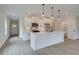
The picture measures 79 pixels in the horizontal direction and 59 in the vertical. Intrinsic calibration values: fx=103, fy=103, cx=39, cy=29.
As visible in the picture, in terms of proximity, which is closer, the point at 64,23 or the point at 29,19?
the point at 29,19

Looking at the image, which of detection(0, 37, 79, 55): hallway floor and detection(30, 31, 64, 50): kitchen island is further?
detection(30, 31, 64, 50): kitchen island

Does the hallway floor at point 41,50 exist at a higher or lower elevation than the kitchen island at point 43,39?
lower

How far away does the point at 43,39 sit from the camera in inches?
263

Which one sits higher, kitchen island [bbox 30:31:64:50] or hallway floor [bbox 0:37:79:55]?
kitchen island [bbox 30:31:64:50]

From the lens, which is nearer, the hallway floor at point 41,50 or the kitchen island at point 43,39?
the hallway floor at point 41,50

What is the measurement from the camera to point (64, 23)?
12953 mm

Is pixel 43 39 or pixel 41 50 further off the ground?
pixel 43 39

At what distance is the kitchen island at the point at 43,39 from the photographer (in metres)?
5.99

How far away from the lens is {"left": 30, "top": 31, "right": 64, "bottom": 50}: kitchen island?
19.6 ft

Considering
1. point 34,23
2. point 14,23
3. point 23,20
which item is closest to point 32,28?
point 34,23
